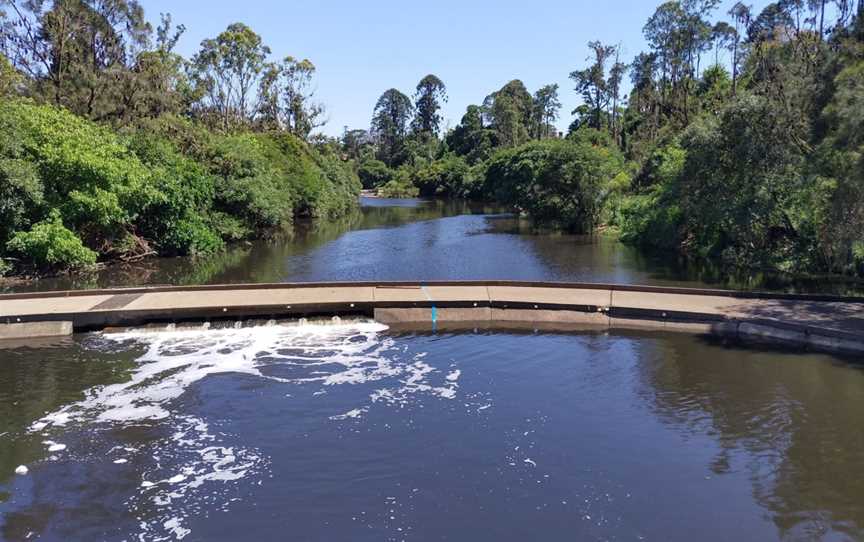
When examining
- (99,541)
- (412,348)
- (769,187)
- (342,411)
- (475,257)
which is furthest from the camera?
(475,257)

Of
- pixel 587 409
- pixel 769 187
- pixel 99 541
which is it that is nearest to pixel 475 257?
pixel 769 187

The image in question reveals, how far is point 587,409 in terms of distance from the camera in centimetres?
1279

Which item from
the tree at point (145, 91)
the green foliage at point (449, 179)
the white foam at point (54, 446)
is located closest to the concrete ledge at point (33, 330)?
the white foam at point (54, 446)

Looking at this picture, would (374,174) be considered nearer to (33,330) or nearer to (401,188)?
(401,188)

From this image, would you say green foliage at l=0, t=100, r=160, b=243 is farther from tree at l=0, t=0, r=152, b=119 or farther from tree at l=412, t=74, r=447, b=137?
tree at l=412, t=74, r=447, b=137

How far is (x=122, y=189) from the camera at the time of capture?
91.1 feet

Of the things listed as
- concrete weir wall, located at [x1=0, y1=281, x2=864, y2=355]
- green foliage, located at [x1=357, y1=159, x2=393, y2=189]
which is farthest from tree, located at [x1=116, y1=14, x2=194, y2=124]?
green foliage, located at [x1=357, y1=159, x2=393, y2=189]

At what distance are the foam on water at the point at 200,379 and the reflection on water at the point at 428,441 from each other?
48mm

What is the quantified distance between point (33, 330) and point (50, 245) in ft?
32.4

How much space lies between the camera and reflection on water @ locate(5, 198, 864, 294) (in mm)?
27203

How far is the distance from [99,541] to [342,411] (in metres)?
4.89

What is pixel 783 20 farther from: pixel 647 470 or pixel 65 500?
pixel 65 500

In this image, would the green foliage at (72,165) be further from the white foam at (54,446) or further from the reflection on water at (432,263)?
the white foam at (54,446)

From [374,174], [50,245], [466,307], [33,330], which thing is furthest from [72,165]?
[374,174]
